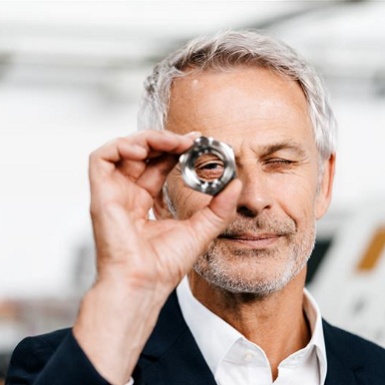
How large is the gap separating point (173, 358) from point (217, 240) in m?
0.32

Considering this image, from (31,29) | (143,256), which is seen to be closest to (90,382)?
(143,256)

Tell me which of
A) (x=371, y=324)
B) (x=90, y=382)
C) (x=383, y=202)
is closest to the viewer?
(x=90, y=382)

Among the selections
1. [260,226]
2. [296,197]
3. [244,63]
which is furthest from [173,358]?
[244,63]

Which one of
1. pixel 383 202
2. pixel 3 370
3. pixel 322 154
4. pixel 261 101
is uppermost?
pixel 261 101

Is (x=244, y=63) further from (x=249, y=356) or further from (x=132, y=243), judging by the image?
(x=249, y=356)

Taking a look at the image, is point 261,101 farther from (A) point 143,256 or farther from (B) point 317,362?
(B) point 317,362

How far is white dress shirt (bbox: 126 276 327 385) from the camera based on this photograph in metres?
1.88

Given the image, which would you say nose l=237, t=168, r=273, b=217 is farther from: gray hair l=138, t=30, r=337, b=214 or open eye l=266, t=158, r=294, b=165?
gray hair l=138, t=30, r=337, b=214

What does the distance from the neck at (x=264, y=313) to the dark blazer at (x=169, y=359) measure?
97 millimetres

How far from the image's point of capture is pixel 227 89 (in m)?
1.90

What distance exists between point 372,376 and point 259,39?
100cm

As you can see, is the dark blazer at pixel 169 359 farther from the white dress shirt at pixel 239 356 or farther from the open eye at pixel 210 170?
the open eye at pixel 210 170

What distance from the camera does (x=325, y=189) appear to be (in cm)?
213

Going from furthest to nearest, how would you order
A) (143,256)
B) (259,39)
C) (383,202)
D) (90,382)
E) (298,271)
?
(383,202), (259,39), (298,271), (143,256), (90,382)
